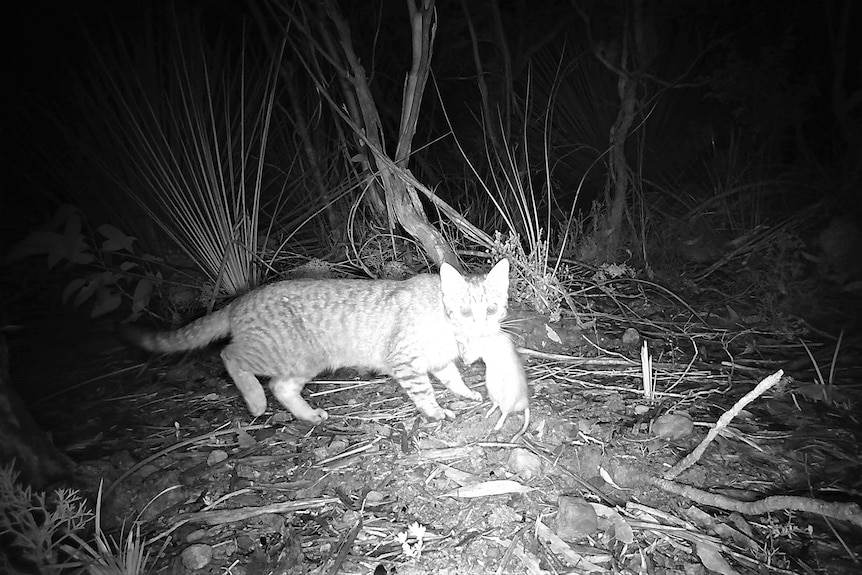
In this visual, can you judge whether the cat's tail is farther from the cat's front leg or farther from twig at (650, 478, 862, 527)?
twig at (650, 478, 862, 527)

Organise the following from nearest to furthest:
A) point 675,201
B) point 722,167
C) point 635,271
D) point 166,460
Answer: point 166,460, point 635,271, point 722,167, point 675,201

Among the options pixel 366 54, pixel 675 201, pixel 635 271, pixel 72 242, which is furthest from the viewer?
pixel 366 54

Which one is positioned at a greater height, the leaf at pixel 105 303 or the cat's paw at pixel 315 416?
the leaf at pixel 105 303

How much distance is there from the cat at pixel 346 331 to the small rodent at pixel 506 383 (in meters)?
0.21

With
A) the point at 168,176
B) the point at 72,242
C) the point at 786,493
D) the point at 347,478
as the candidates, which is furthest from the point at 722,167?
the point at 72,242

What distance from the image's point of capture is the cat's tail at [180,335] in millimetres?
2824

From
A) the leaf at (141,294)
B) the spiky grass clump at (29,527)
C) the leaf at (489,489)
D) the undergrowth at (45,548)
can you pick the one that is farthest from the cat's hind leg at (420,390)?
the leaf at (141,294)

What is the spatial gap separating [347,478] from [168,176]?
2.67 metres

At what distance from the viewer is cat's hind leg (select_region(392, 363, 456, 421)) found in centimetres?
253

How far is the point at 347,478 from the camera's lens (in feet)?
6.82

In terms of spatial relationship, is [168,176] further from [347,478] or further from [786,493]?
[786,493]

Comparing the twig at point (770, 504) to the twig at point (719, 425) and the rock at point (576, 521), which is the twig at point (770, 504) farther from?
the rock at point (576, 521)

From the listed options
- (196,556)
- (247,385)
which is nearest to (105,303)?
(247,385)

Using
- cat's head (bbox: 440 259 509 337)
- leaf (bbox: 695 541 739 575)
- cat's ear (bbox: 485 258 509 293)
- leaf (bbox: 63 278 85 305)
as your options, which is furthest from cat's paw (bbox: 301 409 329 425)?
leaf (bbox: 695 541 739 575)
